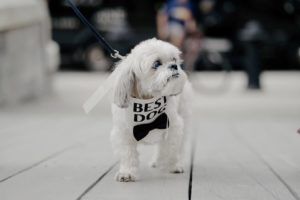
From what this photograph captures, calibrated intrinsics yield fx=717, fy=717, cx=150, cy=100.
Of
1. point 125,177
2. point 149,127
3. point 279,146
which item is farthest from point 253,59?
point 125,177

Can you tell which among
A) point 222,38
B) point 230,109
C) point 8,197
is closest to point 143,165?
point 8,197

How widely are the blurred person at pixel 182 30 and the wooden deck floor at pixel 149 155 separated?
2.65m

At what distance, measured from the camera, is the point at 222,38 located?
2150 centimetres

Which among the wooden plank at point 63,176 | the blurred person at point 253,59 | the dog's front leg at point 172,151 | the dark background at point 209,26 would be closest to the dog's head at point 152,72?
the dog's front leg at point 172,151

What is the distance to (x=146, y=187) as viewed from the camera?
4469 mm

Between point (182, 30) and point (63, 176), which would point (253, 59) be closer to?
point (182, 30)

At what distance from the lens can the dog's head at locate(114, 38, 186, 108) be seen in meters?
4.41

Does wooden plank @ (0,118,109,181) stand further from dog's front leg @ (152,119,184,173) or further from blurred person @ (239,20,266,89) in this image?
blurred person @ (239,20,266,89)

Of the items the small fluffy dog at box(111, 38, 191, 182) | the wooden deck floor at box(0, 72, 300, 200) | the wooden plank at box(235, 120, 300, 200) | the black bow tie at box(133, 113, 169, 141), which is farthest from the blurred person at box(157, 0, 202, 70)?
the black bow tie at box(133, 113, 169, 141)

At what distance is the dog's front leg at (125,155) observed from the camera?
15.3 ft

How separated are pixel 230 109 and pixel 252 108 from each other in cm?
35

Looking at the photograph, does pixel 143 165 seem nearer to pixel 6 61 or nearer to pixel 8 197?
pixel 8 197

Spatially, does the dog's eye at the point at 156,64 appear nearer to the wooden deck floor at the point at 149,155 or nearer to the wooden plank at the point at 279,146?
the wooden deck floor at the point at 149,155

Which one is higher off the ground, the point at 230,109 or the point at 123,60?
the point at 123,60
